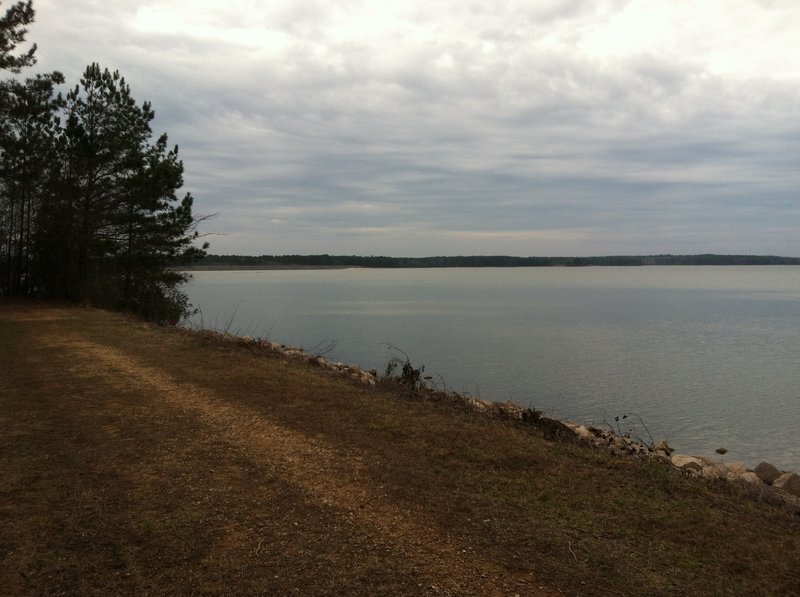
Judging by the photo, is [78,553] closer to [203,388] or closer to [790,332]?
[203,388]

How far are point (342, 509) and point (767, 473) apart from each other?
8.82 metres

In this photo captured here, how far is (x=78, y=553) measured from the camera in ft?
14.2

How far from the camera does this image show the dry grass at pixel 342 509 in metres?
4.13

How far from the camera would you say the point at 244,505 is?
17.1 feet

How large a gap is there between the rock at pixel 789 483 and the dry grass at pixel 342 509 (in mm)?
3700

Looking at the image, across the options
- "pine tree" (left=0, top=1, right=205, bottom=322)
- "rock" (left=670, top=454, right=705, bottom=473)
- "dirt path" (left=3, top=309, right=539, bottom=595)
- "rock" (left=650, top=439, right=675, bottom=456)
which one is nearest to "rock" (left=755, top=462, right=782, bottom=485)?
"rock" (left=670, top=454, right=705, bottom=473)

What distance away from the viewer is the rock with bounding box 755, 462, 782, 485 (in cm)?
1018

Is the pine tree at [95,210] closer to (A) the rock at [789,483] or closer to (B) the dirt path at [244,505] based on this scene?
(B) the dirt path at [244,505]

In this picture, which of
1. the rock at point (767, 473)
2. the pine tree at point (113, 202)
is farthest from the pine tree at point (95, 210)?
the rock at point (767, 473)

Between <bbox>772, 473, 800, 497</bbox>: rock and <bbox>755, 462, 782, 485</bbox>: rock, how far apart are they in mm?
611

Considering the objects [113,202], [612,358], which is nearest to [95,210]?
[113,202]

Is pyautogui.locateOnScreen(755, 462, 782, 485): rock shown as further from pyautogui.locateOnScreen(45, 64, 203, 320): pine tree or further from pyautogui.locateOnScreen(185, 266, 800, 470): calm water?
pyautogui.locateOnScreen(45, 64, 203, 320): pine tree

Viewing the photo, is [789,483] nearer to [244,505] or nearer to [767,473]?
[767,473]

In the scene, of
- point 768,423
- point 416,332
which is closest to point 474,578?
point 768,423
